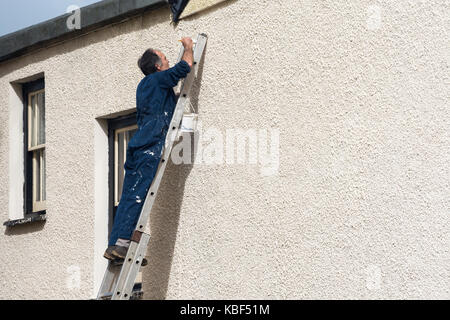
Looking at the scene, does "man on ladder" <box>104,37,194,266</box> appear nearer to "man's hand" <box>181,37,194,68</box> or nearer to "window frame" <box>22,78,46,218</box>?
"man's hand" <box>181,37,194,68</box>

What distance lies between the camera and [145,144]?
7566mm

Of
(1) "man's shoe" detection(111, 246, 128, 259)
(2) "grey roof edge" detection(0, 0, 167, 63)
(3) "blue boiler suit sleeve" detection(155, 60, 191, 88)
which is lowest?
(1) "man's shoe" detection(111, 246, 128, 259)

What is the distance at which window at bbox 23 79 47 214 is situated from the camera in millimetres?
9953

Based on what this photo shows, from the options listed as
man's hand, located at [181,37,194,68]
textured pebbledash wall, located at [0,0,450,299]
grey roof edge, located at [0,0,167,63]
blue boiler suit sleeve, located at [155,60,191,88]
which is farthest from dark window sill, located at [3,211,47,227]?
man's hand, located at [181,37,194,68]

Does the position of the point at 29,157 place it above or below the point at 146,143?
above

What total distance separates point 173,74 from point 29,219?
2894 mm

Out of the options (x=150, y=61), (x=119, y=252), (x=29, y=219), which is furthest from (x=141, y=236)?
(x=29, y=219)

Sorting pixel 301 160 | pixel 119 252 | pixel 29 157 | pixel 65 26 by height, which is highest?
pixel 65 26

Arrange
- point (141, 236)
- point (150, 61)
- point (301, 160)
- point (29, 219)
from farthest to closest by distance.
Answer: point (29, 219), point (150, 61), point (141, 236), point (301, 160)

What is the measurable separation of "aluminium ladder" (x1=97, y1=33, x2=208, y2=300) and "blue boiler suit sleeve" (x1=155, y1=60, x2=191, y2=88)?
14 cm

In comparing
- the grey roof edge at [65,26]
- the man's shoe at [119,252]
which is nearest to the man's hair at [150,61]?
the grey roof edge at [65,26]

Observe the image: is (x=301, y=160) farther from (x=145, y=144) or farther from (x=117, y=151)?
(x=117, y=151)

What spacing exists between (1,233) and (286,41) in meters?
4.50

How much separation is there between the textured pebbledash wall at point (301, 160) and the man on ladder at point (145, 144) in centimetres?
37
